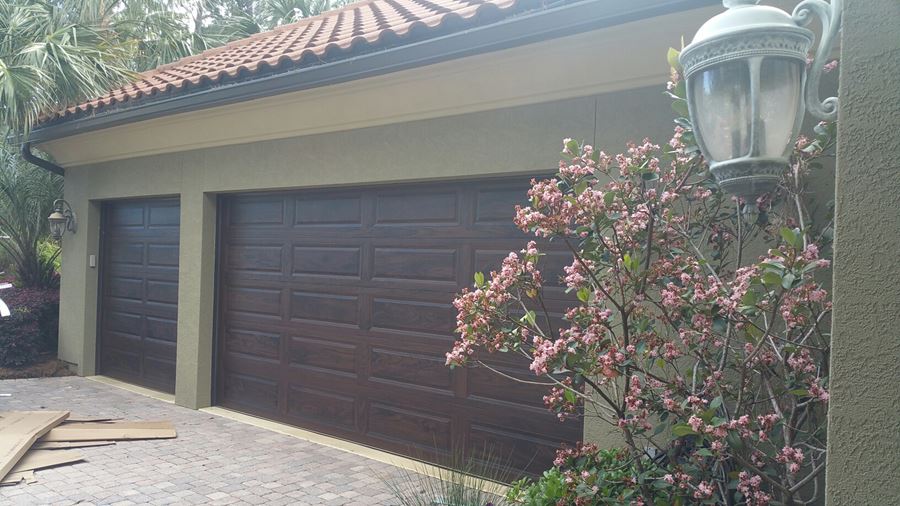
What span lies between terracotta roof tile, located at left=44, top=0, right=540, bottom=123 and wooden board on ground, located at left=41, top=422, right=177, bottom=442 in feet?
11.1

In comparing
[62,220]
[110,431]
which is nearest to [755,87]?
[110,431]

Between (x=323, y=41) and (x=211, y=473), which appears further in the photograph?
(x=323, y=41)

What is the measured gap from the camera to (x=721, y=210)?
14.0 ft

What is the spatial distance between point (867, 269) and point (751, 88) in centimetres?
66

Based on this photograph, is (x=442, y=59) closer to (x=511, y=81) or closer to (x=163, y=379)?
(x=511, y=81)

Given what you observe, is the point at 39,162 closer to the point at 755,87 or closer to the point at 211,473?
the point at 211,473

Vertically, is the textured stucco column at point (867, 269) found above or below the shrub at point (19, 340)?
above

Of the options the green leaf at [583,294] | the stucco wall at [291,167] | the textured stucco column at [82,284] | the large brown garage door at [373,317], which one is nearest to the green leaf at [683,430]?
the green leaf at [583,294]

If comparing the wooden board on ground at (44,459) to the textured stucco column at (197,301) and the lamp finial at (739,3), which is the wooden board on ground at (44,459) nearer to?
the textured stucco column at (197,301)

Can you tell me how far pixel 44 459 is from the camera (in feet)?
18.9

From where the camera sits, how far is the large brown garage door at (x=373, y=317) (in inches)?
221

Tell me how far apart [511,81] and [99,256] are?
Answer: 23.7 ft

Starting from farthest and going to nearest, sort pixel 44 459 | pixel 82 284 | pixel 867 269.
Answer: pixel 82 284 → pixel 44 459 → pixel 867 269

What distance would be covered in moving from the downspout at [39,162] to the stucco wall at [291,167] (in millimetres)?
193
